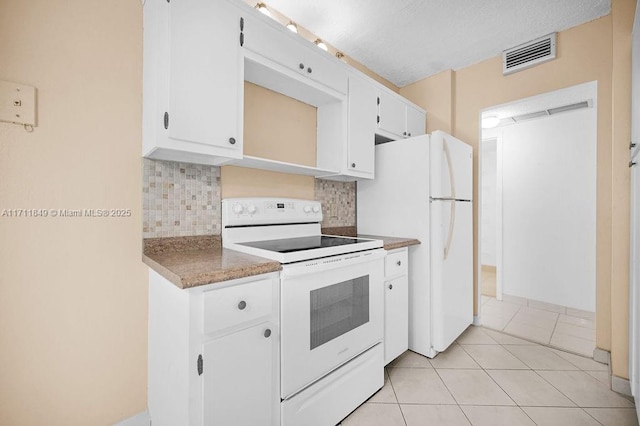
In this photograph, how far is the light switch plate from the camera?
109 cm

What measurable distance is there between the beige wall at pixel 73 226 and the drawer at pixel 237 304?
0.68m

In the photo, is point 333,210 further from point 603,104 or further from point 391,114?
point 603,104

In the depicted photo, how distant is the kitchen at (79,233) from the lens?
3.76 feet

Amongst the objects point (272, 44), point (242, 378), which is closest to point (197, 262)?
point (242, 378)

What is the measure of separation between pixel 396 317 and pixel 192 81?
1.87 meters

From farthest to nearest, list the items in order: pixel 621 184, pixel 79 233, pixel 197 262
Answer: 1. pixel 621 184
2. pixel 79 233
3. pixel 197 262

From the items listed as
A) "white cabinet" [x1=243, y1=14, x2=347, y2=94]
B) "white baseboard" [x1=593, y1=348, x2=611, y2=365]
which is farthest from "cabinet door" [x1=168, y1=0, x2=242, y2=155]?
"white baseboard" [x1=593, y1=348, x2=611, y2=365]

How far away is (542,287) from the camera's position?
11.1ft

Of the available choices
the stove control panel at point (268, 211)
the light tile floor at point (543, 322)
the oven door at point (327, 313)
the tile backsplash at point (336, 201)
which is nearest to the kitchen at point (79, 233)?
the stove control panel at point (268, 211)

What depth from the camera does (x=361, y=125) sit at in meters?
2.16

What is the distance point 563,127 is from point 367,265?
333 centimetres

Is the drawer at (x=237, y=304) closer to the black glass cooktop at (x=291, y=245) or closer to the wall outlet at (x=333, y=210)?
the black glass cooktop at (x=291, y=245)

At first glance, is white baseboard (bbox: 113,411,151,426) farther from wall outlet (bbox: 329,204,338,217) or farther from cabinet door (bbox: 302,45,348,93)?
cabinet door (bbox: 302,45,348,93)

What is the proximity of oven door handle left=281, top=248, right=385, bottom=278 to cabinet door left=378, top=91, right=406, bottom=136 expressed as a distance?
3.94 feet
